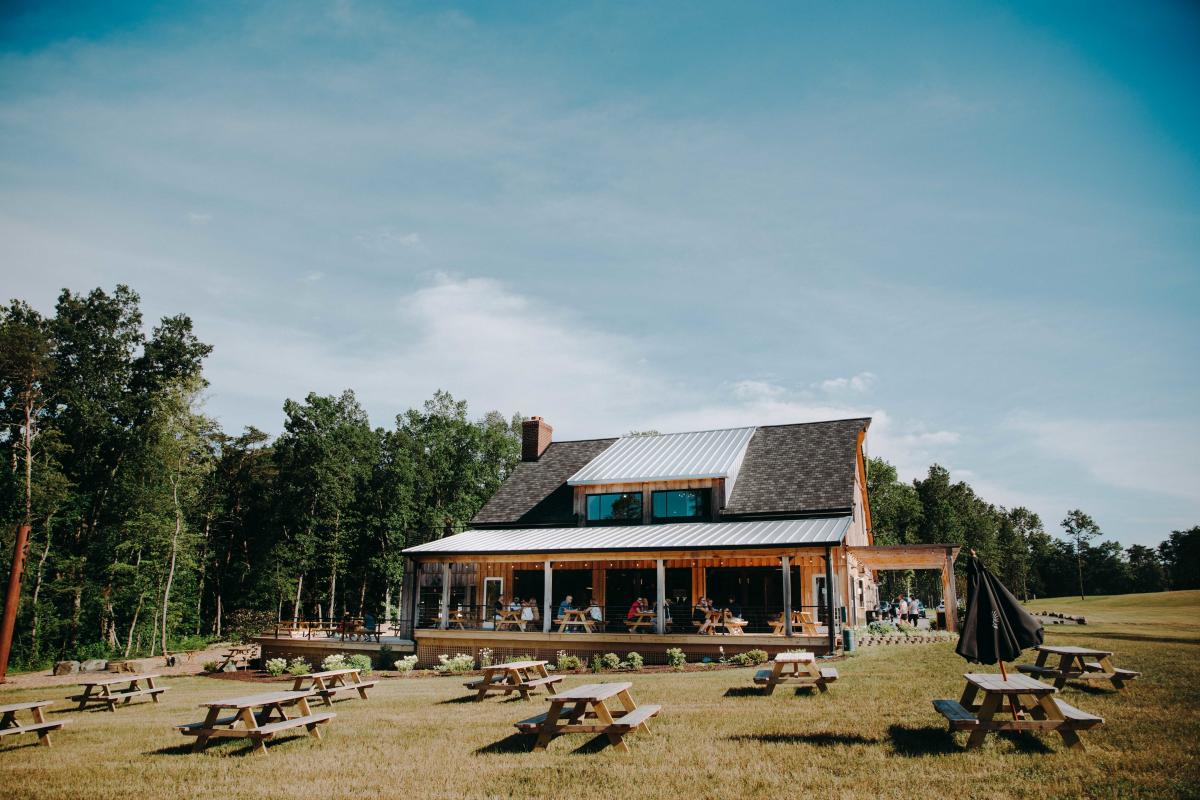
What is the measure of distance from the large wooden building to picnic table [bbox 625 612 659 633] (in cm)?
7

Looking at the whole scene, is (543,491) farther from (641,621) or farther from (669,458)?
(641,621)

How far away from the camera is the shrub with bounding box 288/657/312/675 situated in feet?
74.3

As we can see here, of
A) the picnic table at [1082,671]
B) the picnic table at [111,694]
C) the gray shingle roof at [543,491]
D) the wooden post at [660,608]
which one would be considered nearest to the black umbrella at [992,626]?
the picnic table at [1082,671]

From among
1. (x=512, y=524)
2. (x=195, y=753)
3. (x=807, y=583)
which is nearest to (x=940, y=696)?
(x=195, y=753)

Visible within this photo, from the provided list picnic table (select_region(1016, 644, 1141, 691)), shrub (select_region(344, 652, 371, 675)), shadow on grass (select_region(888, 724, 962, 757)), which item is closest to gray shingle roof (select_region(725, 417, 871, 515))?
picnic table (select_region(1016, 644, 1141, 691))

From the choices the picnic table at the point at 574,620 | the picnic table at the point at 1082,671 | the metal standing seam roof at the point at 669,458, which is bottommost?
the picnic table at the point at 574,620

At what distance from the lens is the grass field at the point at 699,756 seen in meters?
7.49

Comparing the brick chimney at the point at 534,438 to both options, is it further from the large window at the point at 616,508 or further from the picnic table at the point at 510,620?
the picnic table at the point at 510,620

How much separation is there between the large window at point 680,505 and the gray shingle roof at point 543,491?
3.53 meters

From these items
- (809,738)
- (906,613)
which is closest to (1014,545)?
(906,613)

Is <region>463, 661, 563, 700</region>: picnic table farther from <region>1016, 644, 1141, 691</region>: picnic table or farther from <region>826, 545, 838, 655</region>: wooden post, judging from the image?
<region>826, 545, 838, 655</region>: wooden post

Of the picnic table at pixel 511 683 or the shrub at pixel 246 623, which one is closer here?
the picnic table at pixel 511 683

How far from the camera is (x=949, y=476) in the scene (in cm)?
6066

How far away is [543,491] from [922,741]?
23.2 meters
